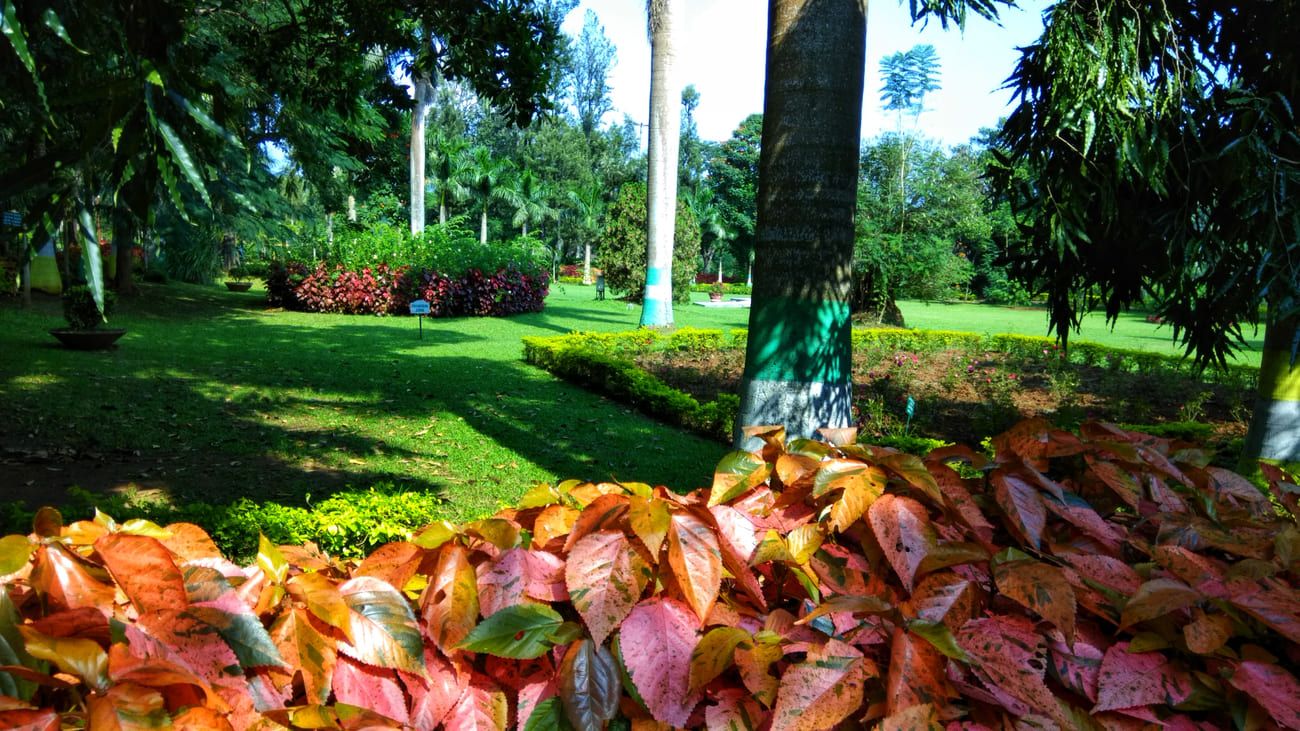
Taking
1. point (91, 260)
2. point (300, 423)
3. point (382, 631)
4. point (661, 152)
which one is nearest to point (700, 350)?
point (661, 152)

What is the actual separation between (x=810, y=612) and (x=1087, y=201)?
3711mm

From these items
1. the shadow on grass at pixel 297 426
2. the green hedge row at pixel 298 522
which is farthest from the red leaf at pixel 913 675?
the shadow on grass at pixel 297 426

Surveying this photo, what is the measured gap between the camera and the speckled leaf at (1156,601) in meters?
1.24

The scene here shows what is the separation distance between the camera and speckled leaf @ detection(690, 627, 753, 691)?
1169 millimetres

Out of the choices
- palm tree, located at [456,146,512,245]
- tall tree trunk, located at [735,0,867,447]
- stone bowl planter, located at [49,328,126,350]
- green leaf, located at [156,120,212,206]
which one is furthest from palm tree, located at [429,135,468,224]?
green leaf, located at [156,120,212,206]

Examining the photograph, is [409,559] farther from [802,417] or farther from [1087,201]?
[1087,201]

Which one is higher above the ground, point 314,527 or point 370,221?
point 370,221

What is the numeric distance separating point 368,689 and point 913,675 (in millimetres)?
767

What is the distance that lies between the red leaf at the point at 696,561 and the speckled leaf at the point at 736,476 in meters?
0.19

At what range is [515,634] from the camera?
1209mm

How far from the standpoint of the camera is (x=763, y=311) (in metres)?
3.48

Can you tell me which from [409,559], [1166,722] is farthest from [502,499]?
[1166,722]

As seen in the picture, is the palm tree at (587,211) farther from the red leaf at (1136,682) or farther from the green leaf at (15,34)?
the red leaf at (1136,682)

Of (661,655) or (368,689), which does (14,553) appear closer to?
(368,689)
